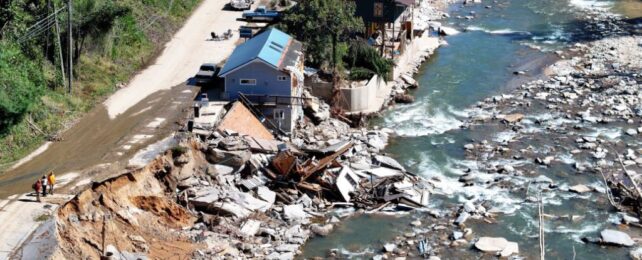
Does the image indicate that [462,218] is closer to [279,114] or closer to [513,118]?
[279,114]

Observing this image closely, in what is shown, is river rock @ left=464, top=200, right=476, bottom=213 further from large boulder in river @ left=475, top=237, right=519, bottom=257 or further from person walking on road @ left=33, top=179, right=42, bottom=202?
person walking on road @ left=33, top=179, right=42, bottom=202

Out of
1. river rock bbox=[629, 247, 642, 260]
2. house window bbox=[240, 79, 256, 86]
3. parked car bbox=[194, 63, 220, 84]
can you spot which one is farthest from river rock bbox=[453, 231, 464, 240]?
parked car bbox=[194, 63, 220, 84]

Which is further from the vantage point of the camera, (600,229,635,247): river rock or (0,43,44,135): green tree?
(0,43,44,135): green tree

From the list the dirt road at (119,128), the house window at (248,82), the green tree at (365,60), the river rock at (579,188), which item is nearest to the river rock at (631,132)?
the river rock at (579,188)

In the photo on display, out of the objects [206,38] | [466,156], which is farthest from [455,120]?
[206,38]

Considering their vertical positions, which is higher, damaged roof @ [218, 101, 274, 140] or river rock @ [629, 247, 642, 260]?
damaged roof @ [218, 101, 274, 140]

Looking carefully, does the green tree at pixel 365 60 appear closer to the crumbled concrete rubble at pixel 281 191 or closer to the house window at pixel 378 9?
the house window at pixel 378 9

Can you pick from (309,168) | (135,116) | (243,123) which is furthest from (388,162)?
(135,116)
